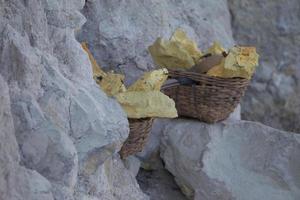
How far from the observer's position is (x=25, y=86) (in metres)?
0.76

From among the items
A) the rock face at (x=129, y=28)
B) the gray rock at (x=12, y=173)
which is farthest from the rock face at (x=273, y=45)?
the gray rock at (x=12, y=173)

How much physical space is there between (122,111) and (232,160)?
0.60m

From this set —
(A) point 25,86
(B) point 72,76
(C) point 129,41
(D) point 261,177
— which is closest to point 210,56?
(C) point 129,41

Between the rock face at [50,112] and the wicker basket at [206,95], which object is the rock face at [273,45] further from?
the rock face at [50,112]

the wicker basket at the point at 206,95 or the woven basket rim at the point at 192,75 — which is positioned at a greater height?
the woven basket rim at the point at 192,75

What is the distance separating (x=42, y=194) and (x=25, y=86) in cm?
16

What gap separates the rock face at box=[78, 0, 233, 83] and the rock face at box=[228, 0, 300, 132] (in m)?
0.28

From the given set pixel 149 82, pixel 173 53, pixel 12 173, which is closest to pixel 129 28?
pixel 173 53

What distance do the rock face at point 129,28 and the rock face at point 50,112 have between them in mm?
465

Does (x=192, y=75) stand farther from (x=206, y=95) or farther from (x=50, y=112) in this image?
(x=50, y=112)

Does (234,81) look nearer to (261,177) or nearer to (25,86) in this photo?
(261,177)

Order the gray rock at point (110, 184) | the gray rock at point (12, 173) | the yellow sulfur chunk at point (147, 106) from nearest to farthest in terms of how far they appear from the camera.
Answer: the gray rock at point (12, 173) → the gray rock at point (110, 184) → the yellow sulfur chunk at point (147, 106)

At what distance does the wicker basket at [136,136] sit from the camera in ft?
3.68

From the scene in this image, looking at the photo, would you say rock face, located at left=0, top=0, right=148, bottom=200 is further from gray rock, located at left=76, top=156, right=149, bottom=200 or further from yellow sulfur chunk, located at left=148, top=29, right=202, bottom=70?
yellow sulfur chunk, located at left=148, top=29, right=202, bottom=70
